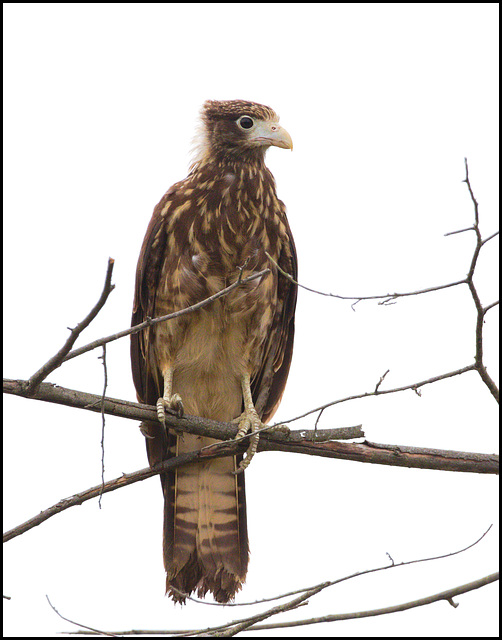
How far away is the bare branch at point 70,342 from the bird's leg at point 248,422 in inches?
52.6

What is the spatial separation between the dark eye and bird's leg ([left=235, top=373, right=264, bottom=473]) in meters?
1.65

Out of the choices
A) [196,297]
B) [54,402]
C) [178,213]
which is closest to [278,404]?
[196,297]

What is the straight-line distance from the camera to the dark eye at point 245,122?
4.88 m

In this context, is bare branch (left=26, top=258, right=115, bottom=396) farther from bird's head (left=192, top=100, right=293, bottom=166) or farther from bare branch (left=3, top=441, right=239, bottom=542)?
bird's head (left=192, top=100, right=293, bottom=166)

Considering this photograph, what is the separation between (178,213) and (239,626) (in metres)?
2.59

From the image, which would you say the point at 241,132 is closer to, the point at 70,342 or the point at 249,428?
the point at 249,428

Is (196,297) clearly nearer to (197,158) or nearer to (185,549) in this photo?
(197,158)

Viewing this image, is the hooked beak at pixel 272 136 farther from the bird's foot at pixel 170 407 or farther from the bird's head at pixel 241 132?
the bird's foot at pixel 170 407

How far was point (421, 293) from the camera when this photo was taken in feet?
9.03

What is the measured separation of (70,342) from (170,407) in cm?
154

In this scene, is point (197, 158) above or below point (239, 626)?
above

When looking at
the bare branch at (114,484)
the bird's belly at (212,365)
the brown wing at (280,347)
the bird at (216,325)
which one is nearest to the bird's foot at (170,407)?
the bird at (216,325)

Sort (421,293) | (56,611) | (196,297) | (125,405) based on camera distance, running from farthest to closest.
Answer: (196,297)
(125,405)
(56,611)
(421,293)


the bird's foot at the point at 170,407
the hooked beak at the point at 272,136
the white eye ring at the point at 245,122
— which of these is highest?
the white eye ring at the point at 245,122
